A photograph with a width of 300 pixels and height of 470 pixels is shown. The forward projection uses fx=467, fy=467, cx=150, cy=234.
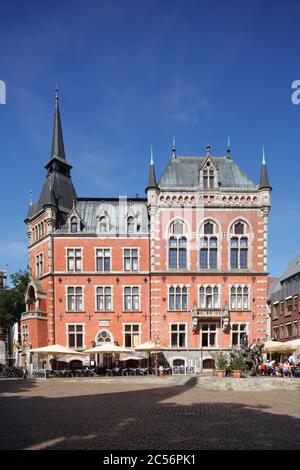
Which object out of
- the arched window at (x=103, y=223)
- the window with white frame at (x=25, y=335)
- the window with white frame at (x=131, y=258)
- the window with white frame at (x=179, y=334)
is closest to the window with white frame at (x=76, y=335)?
the window with white frame at (x=25, y=335)

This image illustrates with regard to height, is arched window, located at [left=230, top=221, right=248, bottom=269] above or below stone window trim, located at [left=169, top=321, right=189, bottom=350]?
above

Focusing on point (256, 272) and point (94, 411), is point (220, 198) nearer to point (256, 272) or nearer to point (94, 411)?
point (256, 272)

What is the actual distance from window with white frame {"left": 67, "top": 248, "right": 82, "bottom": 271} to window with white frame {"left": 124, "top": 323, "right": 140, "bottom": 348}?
278 inches

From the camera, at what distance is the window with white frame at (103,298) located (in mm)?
42250

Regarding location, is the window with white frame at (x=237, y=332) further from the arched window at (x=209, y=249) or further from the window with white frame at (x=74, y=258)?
the window with white frame at (x=74, y=258)

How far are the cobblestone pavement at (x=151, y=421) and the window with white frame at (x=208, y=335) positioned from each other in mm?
18545

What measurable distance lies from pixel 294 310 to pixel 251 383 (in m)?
29.4

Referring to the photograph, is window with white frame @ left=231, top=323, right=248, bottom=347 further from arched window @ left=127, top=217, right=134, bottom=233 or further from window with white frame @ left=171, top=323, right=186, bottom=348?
arched window @ left=127, top=217, right=134, bottom=233

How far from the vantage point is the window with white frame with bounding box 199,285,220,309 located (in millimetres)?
41594

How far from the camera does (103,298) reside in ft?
139

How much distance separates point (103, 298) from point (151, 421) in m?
28.4

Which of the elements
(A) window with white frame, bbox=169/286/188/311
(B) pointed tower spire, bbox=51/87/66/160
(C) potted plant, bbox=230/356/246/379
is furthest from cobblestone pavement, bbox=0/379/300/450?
(B) pointed tower spire, bbox=51/87/66/160

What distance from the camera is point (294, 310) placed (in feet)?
172

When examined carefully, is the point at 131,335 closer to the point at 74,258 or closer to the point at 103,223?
the point at 74,258
